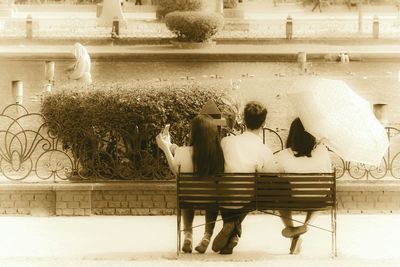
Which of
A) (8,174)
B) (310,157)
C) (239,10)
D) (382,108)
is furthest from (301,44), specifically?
(310,157)

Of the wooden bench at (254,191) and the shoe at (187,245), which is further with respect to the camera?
the shoe at (187,245)

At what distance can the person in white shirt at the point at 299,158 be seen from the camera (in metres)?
8.93

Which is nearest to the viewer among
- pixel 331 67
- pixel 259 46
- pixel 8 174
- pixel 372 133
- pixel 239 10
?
pixel 372 133

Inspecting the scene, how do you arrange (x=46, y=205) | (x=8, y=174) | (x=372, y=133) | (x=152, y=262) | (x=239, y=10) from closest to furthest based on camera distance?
(x=152, y=262), (x=372, y=133), (x=46, y=205), (x=8, y=174), (x=239, y=10)

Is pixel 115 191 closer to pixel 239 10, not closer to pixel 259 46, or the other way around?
pixel 259 46

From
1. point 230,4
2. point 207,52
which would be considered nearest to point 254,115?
point 207,52

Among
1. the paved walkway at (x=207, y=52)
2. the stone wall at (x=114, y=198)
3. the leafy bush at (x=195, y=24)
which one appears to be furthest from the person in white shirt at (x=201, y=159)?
the leafy bush at (x=195, y=24)

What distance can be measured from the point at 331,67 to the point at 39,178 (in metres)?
17.6

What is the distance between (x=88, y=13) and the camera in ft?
172

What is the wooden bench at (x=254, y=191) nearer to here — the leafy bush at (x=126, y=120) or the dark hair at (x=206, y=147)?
the dark hair at (x=206, y=147)

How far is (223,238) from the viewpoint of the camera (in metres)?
8.72

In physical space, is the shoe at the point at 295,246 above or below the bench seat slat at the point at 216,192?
below

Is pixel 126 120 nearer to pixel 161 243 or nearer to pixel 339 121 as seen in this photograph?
pixel 161 243

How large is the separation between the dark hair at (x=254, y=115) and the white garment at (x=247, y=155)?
0.27 feet
